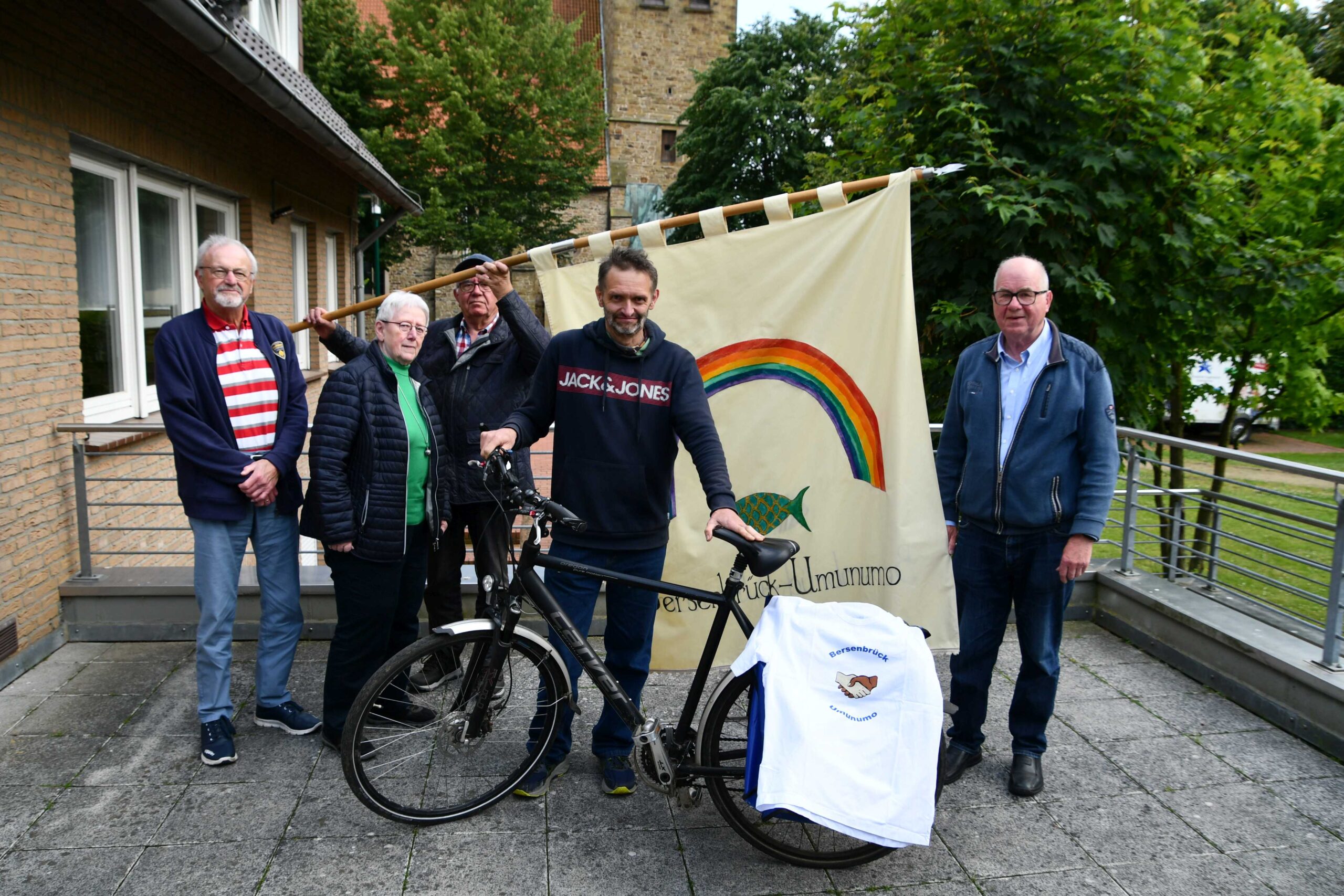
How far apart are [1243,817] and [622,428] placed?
258cm

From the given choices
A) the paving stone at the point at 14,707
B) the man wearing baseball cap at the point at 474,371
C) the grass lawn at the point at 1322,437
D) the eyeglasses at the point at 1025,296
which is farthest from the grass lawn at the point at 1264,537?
the paving stone at the point at 14,707

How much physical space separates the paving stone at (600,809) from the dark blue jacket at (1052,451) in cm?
161

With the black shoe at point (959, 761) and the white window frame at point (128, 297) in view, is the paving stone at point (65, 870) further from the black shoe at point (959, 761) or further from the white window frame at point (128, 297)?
the white window frame at point (128, 297)

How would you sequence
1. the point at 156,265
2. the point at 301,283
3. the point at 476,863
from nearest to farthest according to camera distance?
the point at 476,863, the point at 156,265, the point at 301,283

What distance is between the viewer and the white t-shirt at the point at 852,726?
8.83 ft

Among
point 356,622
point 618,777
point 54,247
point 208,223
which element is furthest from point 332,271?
point 618,777

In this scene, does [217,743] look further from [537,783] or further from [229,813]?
[537,783]

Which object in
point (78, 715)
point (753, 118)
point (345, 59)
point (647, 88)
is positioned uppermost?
point (647, 88)

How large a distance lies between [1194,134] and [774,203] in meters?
2.76

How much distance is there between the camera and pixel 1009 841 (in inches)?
126

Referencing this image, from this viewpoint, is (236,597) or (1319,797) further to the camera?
(236,597)

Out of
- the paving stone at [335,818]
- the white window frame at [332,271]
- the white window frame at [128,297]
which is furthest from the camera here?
the white window frame at [332,271]

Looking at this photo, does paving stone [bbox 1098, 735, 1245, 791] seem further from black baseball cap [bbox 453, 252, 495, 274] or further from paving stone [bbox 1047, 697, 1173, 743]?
black baseball cap [bbox 453, 252, 495, 274]

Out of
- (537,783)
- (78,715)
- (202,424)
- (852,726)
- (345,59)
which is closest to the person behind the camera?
(852,726)
